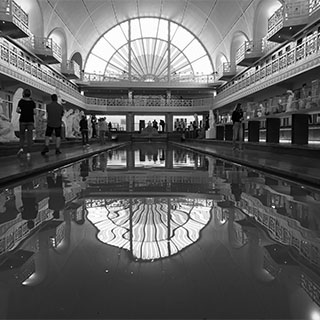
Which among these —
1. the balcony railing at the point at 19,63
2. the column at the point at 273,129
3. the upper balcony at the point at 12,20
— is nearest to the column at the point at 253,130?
the column at the point at 273,129

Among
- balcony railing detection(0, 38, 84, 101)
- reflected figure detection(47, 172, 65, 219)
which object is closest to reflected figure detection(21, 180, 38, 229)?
reflected figure detection(47, 172, 65, 219)

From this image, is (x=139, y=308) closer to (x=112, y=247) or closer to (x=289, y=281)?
(x=289, y=281)

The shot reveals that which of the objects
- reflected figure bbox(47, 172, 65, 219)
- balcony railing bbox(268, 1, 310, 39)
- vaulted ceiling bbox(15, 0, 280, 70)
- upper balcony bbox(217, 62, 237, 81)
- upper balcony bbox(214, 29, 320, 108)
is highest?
vaulted ceiling bbox(15, 0, 280, 70)

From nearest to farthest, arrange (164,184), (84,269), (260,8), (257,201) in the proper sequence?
(84,269), (257,201), (164,184), (260,8)

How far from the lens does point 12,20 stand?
25.7m

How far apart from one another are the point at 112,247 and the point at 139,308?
113 cm

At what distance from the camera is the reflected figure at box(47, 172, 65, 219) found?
4.66 metres

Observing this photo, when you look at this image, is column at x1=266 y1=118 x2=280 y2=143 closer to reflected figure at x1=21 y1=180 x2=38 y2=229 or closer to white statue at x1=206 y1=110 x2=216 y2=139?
reflected figure at x1=21 y1=180 x2=38 y2=229

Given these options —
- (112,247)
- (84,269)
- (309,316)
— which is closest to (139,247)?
(112,247)

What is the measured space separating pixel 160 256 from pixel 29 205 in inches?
102

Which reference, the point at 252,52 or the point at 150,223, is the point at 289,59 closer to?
the point at 252,52

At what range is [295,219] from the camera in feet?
13.3

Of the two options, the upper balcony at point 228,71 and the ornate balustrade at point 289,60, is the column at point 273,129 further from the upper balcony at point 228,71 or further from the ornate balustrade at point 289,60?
the upper balcony at point 228,71

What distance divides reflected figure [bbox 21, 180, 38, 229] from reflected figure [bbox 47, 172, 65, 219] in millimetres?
209
